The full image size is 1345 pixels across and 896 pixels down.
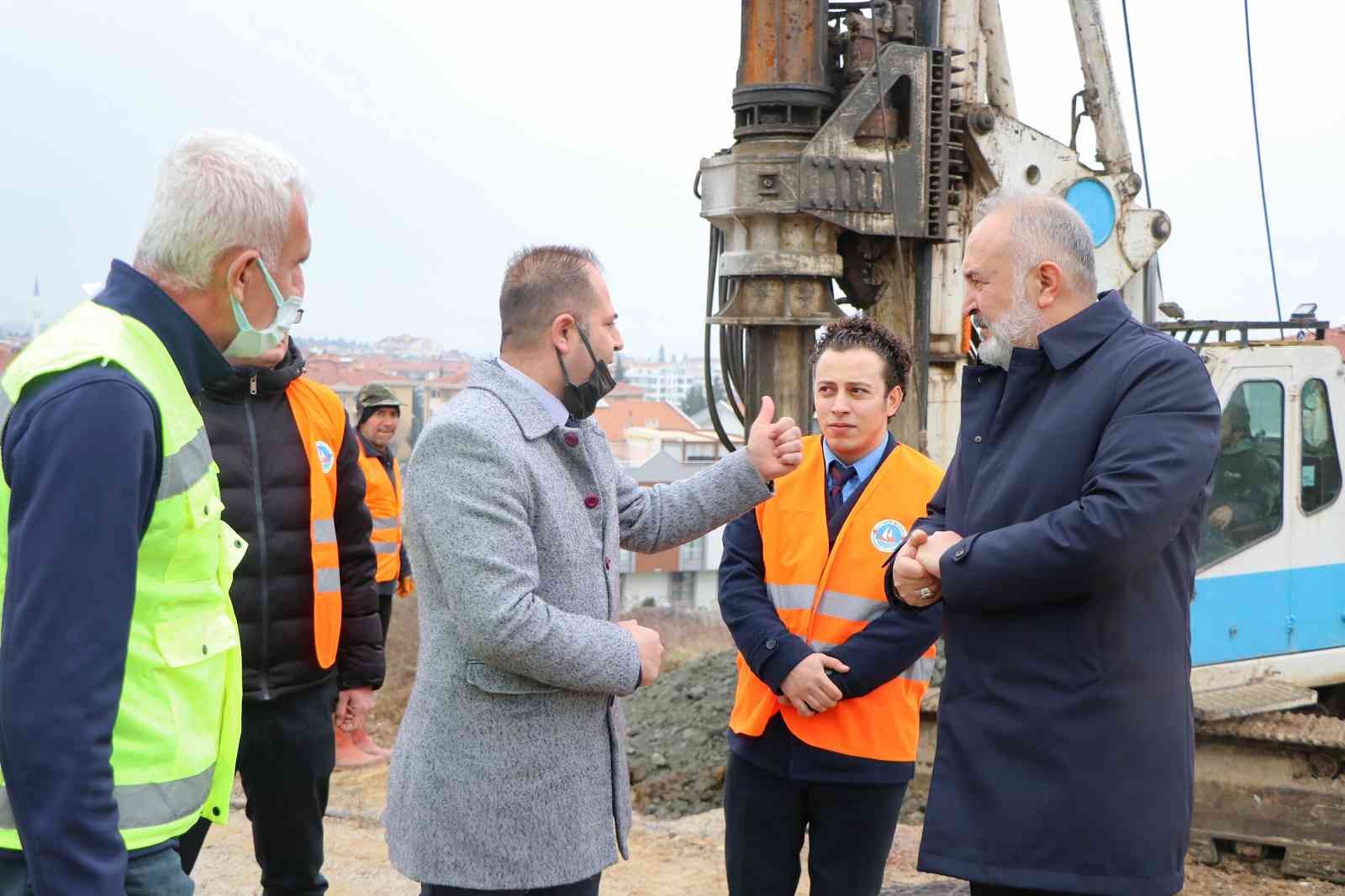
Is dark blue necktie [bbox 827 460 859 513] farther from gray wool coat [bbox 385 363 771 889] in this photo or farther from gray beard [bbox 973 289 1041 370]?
gray wool coat [bbox 385 363 771 889]

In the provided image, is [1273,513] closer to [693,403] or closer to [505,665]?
[505,665]

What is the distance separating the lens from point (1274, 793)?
6691mm

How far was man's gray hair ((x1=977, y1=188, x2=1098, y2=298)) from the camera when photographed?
2867mm

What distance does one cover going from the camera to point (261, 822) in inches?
149

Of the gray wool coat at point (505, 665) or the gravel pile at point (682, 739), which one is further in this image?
the gravel pile at point (682, 739)

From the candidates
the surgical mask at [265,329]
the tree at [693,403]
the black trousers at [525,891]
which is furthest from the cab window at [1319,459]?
the tree at [693,403]

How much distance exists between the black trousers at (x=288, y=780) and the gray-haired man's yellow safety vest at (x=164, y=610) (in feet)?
5.37

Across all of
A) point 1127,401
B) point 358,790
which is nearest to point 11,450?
point 1127,401

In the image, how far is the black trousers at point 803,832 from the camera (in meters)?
3.54

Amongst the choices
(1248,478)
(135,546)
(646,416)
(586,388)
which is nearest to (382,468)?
(1248,478)

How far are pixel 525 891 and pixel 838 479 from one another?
1513mm

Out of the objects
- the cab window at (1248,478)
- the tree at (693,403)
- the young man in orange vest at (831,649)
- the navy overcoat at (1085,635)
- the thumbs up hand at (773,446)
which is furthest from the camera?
the tree at (693,403)

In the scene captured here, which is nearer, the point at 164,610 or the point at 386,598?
the point at 164,610

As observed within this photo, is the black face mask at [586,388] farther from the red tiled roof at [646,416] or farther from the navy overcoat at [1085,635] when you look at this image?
the red tiled roof at [646,416]
